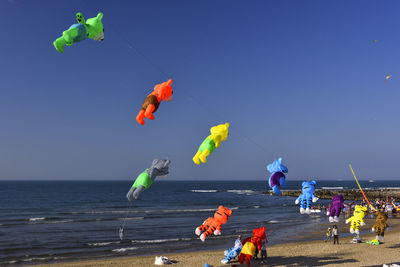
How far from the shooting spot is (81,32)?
1052 centimetres

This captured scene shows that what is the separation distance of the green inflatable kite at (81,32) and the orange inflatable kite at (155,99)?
8.40 ft

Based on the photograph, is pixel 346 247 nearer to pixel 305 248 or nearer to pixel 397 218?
pixel 305 248

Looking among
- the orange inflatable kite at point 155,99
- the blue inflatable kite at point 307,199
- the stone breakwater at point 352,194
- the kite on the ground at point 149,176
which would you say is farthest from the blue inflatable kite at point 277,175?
the stone breakwater at point 352,194

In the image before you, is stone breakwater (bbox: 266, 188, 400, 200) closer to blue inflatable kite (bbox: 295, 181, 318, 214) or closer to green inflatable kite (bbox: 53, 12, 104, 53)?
blue inflatable kite (bbox: 295, 181, 318, 214)

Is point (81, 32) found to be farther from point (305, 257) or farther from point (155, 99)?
point (305, 257)

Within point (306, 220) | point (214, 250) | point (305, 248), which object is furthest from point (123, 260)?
point (306, 220)

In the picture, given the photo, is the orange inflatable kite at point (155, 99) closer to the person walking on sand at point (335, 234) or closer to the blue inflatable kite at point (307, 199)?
the blue inflatable kite at point (307, 199)

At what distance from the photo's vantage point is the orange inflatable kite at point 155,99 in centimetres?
1170

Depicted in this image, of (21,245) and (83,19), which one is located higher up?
(83,19)

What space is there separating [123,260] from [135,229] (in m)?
11.0

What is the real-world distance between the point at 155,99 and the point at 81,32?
3165 millimetres

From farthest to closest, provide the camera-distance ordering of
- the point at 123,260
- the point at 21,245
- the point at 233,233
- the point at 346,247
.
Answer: the point at 233,233
the point at 21,245
the point at 346,247
the point at 123,260

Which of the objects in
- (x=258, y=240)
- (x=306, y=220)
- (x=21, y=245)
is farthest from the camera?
(x=306, y=220)

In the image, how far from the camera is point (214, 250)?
782 inches
